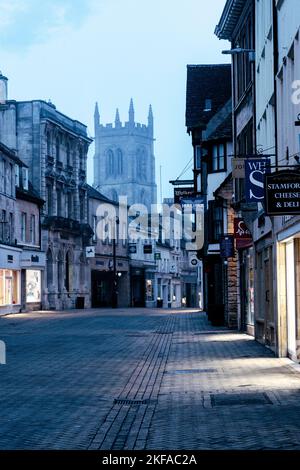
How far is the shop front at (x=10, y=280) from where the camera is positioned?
52.5m

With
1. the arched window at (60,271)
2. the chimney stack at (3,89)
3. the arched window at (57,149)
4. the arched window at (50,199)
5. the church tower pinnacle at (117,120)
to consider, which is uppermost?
the church tower pinnacle at (117,120)

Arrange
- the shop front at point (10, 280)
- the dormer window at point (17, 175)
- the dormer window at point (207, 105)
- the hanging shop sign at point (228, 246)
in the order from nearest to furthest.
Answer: the hanging shop sign at point (228, 246) → the shop front at point (10, 280) → the dormer window at point (207, 105) → the dormer window at point (17, 175)

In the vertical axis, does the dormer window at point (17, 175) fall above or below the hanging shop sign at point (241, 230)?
above

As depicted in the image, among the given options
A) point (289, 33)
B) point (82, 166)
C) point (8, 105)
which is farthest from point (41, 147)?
point (289, 33)

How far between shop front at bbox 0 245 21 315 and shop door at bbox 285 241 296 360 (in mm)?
33070

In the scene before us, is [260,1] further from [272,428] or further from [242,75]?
[272,428]

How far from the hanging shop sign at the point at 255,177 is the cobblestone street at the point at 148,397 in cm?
371

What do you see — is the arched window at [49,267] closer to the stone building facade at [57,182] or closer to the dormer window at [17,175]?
the stone building facade at [57,182]

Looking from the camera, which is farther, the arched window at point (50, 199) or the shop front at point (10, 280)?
the arched window at point (50, 199)

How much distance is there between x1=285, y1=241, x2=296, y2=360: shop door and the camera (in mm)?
19797

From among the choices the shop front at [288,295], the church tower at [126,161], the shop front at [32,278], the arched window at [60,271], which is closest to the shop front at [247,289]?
the shop front at [288,295]

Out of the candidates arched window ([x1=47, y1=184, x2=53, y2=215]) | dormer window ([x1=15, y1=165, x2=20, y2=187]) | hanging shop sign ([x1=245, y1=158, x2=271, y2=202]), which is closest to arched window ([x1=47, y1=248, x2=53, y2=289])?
arched window ([x1=47, y1=184, x2=53, y2=215])

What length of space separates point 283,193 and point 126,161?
503ft

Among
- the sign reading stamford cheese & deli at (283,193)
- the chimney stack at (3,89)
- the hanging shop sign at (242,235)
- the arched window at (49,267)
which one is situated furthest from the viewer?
the chimney stack at (3,89)
